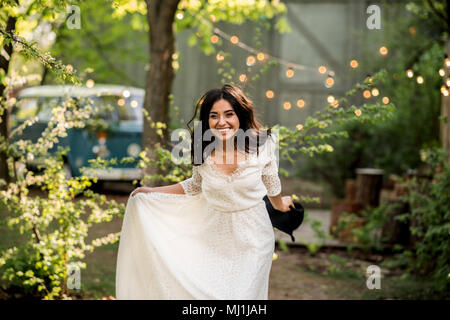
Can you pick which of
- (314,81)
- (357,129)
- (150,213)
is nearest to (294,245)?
(357,129)

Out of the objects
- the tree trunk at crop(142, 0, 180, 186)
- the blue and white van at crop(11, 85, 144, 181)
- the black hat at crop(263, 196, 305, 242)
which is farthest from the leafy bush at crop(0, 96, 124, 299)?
the blue and white van at crop(11, 85, 144, 181)

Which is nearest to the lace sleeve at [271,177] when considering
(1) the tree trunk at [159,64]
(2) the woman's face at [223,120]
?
(2) the woman's face at [223,120]

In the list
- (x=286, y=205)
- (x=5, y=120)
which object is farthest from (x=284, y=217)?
(x=5, y=120)

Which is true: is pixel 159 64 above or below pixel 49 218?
above

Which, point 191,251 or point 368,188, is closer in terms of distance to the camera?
point 191,251

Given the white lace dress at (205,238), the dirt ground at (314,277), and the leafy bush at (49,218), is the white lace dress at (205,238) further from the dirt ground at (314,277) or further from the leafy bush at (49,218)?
the dirt ground at (314,277)

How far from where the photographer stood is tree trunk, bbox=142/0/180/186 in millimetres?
5586

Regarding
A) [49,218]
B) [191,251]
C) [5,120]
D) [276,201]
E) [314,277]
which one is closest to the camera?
[191,251]

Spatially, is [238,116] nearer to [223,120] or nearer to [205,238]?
[223,120]

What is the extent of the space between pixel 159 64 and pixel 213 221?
9.63 feet

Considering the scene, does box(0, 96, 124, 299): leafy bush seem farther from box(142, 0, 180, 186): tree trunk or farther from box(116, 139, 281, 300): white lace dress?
box(142, 0, 180, 186): tree trunk

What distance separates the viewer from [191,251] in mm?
3029

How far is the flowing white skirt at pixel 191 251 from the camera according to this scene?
114 inches

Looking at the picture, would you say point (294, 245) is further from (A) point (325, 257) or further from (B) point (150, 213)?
(B) point (150, 213)
